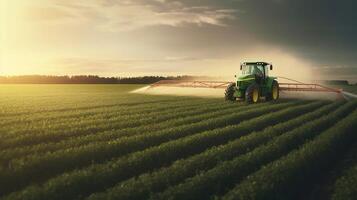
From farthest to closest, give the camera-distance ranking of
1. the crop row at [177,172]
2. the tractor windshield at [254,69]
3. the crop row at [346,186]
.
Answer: the tractor windshield at [254,69], the crop row at [346,186], the crop row at [177,172]

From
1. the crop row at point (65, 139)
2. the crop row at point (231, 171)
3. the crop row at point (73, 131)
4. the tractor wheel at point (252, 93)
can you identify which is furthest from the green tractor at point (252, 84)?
the crop row at point (231, 171)

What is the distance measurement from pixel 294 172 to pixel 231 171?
1.48m

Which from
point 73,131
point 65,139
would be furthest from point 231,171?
point 73,131

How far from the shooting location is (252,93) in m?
27.5

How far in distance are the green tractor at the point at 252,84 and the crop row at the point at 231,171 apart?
41.3 ft

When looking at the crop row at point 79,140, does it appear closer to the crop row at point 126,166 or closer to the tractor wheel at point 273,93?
the crop row at point 126,166

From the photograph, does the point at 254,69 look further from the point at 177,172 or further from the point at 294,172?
the point at 177,172

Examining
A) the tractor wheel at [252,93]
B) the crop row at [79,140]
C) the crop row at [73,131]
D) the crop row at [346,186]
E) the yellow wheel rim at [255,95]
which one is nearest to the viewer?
the crop row at [346,186]

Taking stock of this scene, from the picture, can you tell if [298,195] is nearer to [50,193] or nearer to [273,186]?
[273,186]

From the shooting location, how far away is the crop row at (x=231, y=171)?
28.0 feet

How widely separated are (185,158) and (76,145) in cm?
316

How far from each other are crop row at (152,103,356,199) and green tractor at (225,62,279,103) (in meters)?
12.6

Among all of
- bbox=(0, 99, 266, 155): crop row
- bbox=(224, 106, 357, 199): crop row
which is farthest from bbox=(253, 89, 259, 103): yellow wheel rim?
bbox=(224, 106, 357, 199): crop row

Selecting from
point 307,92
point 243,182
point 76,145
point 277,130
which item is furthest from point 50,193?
point 307,92
